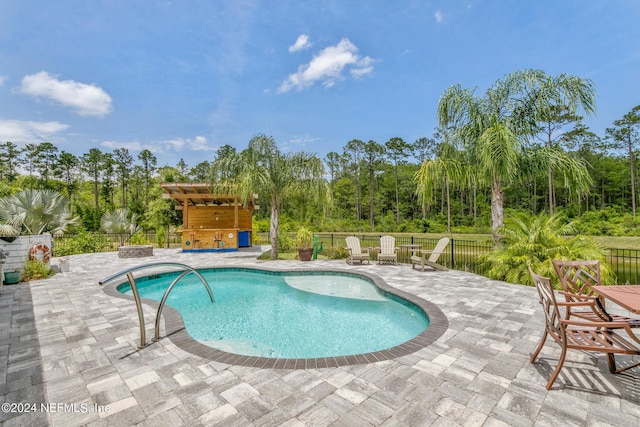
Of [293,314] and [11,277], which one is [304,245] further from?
[11,277]

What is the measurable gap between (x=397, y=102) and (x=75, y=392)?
1871 centimetres

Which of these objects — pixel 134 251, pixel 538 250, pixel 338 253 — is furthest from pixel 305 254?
pixel 134 251

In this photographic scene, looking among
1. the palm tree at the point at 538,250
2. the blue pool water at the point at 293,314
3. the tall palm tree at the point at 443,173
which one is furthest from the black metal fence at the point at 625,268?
the blue pool water at the point at 293,314

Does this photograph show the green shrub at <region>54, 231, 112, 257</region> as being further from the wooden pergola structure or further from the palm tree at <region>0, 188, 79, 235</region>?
the wooden pergola structure

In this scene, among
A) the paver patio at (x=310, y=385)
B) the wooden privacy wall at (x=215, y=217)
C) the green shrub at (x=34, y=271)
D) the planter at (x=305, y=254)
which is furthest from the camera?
the wooden privacy wall at (x=215, y=217)

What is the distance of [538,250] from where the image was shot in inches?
249

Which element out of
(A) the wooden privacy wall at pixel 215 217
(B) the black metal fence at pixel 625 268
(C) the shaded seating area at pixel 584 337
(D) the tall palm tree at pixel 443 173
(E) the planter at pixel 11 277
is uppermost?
(D) the tall palm tree at pixel 443 173

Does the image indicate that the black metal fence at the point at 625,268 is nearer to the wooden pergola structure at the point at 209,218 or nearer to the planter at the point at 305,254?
the planter at the point at 305,254

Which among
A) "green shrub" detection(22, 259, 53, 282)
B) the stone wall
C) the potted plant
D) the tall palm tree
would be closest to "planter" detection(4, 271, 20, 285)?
the stone wall

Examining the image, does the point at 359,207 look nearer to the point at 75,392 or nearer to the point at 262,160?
the point at 262,160

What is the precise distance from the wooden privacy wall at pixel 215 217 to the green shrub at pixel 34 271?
7.83 metres

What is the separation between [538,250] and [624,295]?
4.63 meters

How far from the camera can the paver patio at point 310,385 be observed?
1.92 m

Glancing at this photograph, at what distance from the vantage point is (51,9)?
6957mm
